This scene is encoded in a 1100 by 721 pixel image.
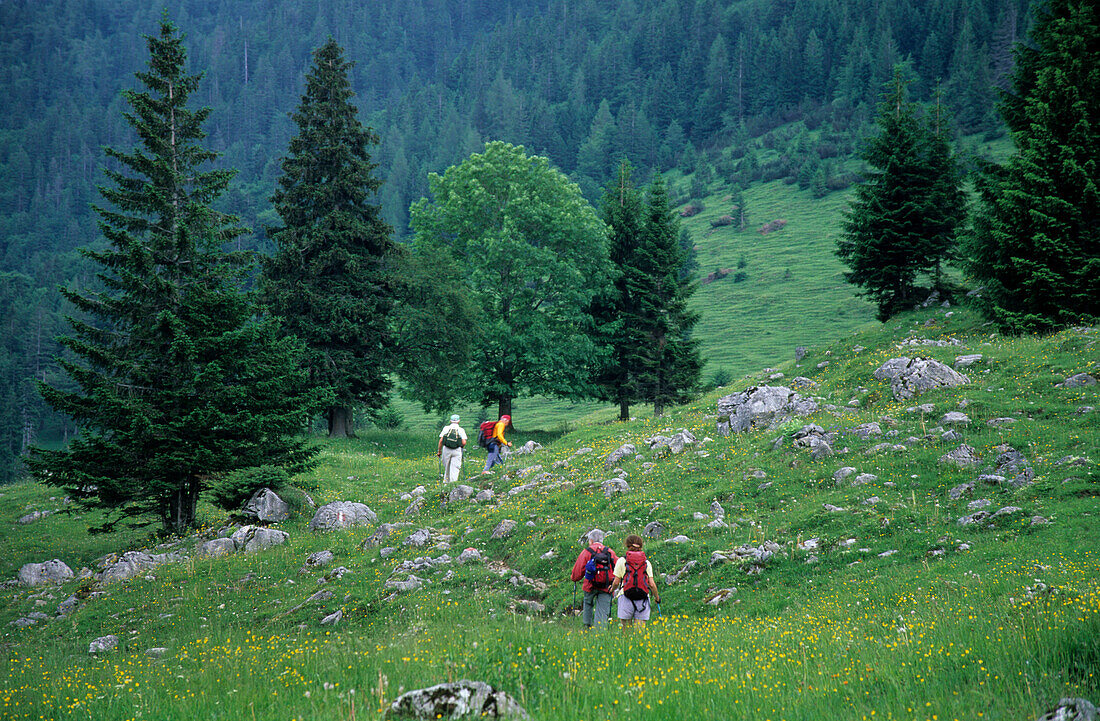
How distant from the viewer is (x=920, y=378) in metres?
19.1

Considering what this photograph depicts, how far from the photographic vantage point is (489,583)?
13.6 m

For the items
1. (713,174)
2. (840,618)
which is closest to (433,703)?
(840,618)

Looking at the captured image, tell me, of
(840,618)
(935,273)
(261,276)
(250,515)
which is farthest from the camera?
(935,273)

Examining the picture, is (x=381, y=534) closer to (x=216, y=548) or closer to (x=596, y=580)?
(x=216, y=548)

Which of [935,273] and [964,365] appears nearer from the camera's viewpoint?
[964,365]

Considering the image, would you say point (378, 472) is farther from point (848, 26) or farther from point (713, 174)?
point (848, 26)

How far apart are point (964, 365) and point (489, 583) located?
15674mm

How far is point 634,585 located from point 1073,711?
6.01 m

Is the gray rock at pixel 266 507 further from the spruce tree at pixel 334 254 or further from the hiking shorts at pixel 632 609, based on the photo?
the spruce tree at pixel 334 254

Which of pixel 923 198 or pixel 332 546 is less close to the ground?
pixel 923 198

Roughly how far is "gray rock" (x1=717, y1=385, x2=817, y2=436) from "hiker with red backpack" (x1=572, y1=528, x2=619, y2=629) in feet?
35.9

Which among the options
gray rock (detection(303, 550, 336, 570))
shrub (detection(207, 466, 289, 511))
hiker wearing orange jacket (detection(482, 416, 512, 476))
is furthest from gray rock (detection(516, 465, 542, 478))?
gray rock (detection(303, 550, 336, 570))

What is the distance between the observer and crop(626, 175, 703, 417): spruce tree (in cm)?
3819

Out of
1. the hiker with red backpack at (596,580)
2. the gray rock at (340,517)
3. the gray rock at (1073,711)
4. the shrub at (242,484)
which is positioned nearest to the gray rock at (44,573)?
the shrub at (242,484)
